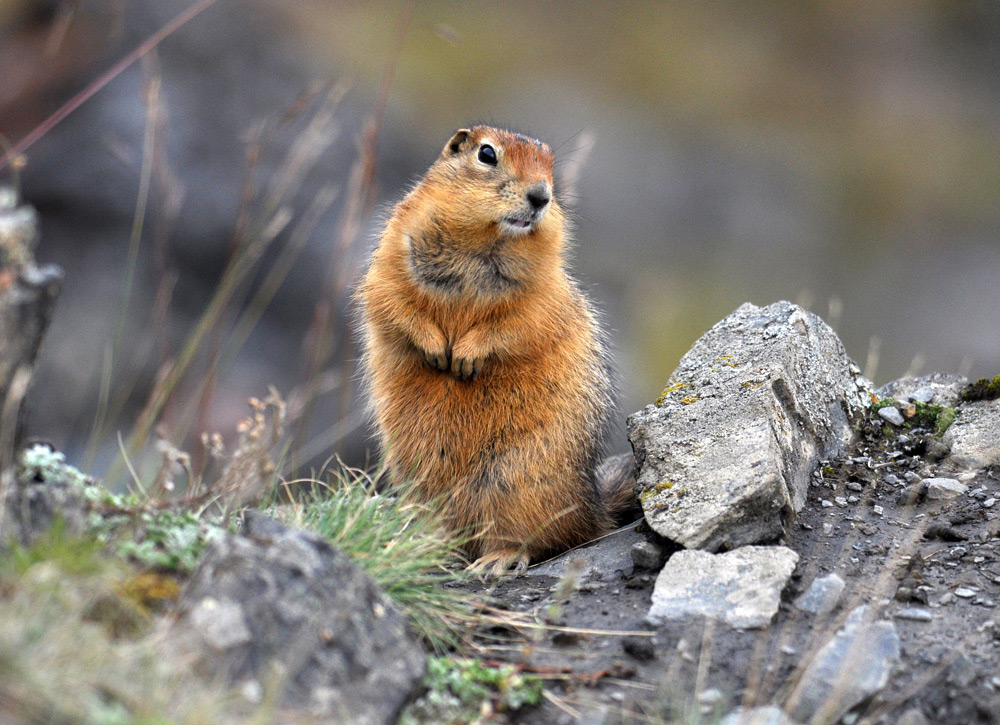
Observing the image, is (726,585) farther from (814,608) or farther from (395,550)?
(395,550)

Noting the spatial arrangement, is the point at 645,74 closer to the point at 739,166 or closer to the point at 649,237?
the point at 739,166

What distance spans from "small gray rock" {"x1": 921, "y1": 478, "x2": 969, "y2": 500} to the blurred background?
2131mm

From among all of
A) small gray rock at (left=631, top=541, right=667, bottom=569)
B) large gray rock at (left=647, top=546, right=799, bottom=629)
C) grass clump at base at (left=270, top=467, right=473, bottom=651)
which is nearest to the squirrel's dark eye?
grass clump at base at (left=270, top=467, right=473, bottom=651)

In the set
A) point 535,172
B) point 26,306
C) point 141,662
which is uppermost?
point 535,172

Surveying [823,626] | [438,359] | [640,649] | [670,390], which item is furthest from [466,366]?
[823,626]

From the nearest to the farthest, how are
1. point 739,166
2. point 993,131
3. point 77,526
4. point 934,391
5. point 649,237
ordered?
point 77,526
point 934,391
point 649,237
point 739,166
point 993,131

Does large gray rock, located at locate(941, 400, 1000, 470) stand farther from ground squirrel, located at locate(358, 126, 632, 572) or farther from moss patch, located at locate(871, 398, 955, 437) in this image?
ground squirrel, located at locate(358, 126, 632, 572)

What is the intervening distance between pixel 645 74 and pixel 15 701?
14.0 meters

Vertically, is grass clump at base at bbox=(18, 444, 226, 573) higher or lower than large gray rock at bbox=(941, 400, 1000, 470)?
lower

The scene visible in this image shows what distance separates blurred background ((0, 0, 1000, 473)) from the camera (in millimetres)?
8789

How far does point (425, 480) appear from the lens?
4922 mm

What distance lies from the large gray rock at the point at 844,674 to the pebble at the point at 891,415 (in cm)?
212

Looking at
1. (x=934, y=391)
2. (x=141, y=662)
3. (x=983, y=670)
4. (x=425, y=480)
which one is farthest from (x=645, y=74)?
(x=141, y=662)

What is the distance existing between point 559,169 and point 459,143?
113 cm
